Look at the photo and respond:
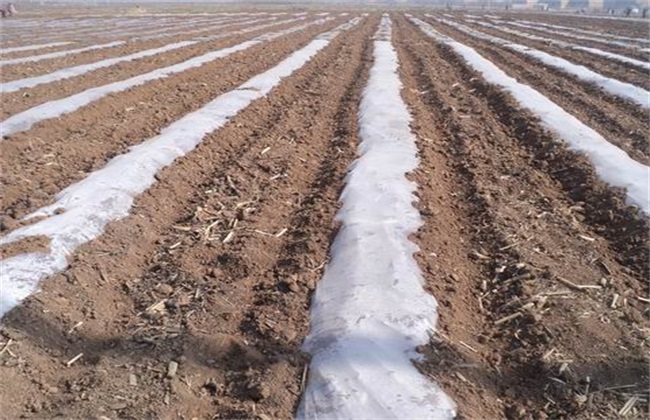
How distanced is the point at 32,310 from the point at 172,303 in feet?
2.81

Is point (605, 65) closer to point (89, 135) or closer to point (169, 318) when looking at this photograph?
point (89, 135)

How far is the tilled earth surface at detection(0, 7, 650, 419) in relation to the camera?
3270 millimetres

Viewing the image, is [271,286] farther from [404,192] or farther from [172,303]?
[404,192]

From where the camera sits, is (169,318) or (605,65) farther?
(605,65)

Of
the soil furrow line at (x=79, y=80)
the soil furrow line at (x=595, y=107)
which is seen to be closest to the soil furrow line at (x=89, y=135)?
the soil furrow line at (x=79, y=80)

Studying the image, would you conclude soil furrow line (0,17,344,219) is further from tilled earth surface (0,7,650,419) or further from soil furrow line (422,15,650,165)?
soil furrow line (422,15,650,165)

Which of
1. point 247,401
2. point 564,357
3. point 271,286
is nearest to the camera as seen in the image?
point 247,401

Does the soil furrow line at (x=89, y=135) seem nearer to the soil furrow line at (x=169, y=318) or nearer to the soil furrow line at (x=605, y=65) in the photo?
the soil furrow line at (x=169, y=318)

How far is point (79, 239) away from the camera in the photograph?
4773 millimetres

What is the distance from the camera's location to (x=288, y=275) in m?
4.37

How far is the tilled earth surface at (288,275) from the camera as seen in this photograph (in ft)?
10.7

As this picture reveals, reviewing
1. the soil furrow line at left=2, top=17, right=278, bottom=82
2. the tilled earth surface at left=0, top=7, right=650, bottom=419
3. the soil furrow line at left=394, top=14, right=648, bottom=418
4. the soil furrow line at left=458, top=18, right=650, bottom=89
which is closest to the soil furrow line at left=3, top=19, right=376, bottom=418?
the tilled earth surface at left=0, top=7, right=650, bottom=419

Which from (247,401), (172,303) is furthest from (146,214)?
(247,401)

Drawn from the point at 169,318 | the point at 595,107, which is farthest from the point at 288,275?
the point at 595,107
